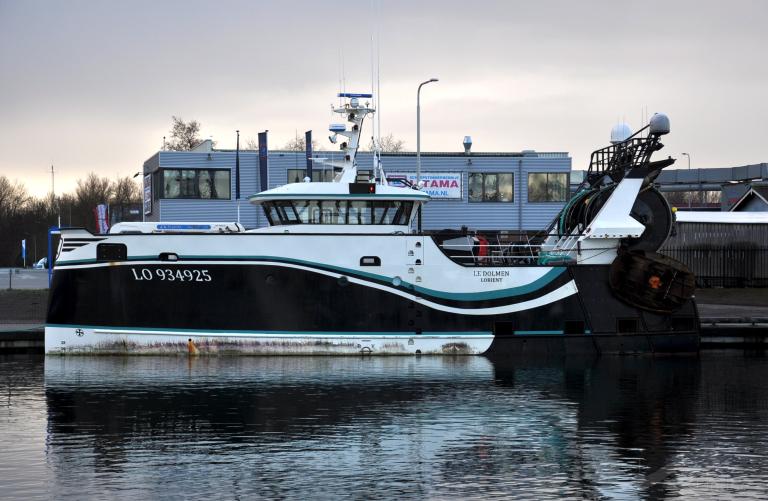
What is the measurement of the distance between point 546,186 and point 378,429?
48.7m

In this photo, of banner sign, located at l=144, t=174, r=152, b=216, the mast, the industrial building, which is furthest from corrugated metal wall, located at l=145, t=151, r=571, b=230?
the mast

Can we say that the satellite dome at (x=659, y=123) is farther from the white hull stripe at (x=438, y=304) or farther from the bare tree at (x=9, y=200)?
the bare tree at (x=9, y=200)

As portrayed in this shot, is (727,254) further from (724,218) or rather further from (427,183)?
(427,183)

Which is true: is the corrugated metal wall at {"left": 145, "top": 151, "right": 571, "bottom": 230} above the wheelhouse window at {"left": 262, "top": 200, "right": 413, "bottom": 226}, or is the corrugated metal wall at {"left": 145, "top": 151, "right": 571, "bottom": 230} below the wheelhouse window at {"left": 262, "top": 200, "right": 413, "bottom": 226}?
above

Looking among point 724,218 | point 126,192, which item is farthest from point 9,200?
point 724,218

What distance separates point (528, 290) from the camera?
32.9 m

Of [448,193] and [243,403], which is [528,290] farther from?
[448,193]

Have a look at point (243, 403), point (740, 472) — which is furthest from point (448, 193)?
point (740, 472)

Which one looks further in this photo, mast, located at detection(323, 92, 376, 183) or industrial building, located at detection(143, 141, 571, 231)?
industrial building, located at detection(143, 141, 571, 231)

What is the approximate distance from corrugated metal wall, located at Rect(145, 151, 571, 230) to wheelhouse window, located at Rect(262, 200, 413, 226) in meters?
30.2

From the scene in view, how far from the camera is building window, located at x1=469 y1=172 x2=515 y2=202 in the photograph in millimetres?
67500

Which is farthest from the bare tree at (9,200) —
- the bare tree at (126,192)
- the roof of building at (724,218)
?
the roof of building at (724,218)

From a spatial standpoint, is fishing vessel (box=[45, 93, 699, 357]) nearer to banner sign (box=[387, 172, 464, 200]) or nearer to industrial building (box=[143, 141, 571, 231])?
industrial building (box=[143, 141, 571, 231])

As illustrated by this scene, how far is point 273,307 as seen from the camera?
3203 centimetres
